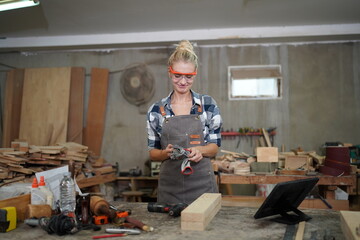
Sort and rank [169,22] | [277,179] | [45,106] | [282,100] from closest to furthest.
Result: [277,179] → [169,22] → [282,100] → [45,106]

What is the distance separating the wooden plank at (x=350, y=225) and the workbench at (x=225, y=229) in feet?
0.16

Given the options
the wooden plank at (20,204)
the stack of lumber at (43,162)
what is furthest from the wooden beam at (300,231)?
the stack of lumber at (43,162)

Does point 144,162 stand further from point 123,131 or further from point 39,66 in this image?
point 39,66

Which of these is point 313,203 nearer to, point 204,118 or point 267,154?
point 267,154

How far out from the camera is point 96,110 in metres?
6.47

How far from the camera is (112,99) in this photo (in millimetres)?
6559

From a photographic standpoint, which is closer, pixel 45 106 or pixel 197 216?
pixel 197 216

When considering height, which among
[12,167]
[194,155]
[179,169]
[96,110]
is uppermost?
[96,110]

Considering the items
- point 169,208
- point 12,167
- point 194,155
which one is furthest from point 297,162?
point 12,167

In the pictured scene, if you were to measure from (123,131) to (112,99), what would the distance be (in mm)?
674

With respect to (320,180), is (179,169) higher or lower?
higher

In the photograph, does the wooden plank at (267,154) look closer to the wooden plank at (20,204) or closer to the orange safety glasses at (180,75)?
the orange safety glasses at (180,75)

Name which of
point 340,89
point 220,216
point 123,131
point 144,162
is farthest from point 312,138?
point 220,216

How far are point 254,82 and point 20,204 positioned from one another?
5194mm
